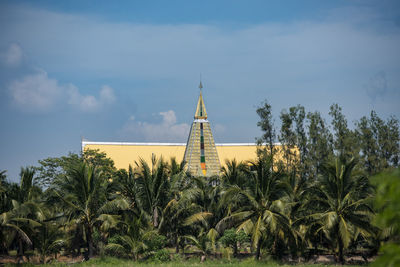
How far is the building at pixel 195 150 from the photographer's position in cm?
4803

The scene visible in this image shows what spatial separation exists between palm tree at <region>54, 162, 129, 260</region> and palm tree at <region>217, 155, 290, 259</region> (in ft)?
17.6

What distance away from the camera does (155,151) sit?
58.8m

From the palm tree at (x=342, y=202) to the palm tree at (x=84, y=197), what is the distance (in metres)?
8.88

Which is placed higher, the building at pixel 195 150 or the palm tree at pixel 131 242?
the building at pixel 195 150

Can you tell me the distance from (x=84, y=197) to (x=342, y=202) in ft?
37.5

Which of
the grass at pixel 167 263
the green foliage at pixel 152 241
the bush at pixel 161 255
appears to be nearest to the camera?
the grass at pixel 167 263

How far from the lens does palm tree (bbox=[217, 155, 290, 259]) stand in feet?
64.2

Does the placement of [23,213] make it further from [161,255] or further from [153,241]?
[161,255]

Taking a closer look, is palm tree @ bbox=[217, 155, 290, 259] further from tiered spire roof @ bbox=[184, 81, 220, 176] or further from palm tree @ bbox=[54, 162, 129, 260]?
tiered spire roof @ bbox=[184, 81, 220, 176]

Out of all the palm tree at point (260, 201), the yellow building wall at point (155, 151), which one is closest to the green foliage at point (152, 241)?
the palm tree at point (260, 201)

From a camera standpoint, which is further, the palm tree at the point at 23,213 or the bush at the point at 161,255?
the bush at the point at 161,255

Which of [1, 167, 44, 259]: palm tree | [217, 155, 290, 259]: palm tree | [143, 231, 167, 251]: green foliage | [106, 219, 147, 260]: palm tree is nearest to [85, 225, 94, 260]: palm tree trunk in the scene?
[106, 219, 147, 260]: palm tree

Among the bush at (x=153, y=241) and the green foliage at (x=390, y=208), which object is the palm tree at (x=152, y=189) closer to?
the bush at (x=153, y=241)

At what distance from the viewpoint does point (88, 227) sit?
21.5 m
